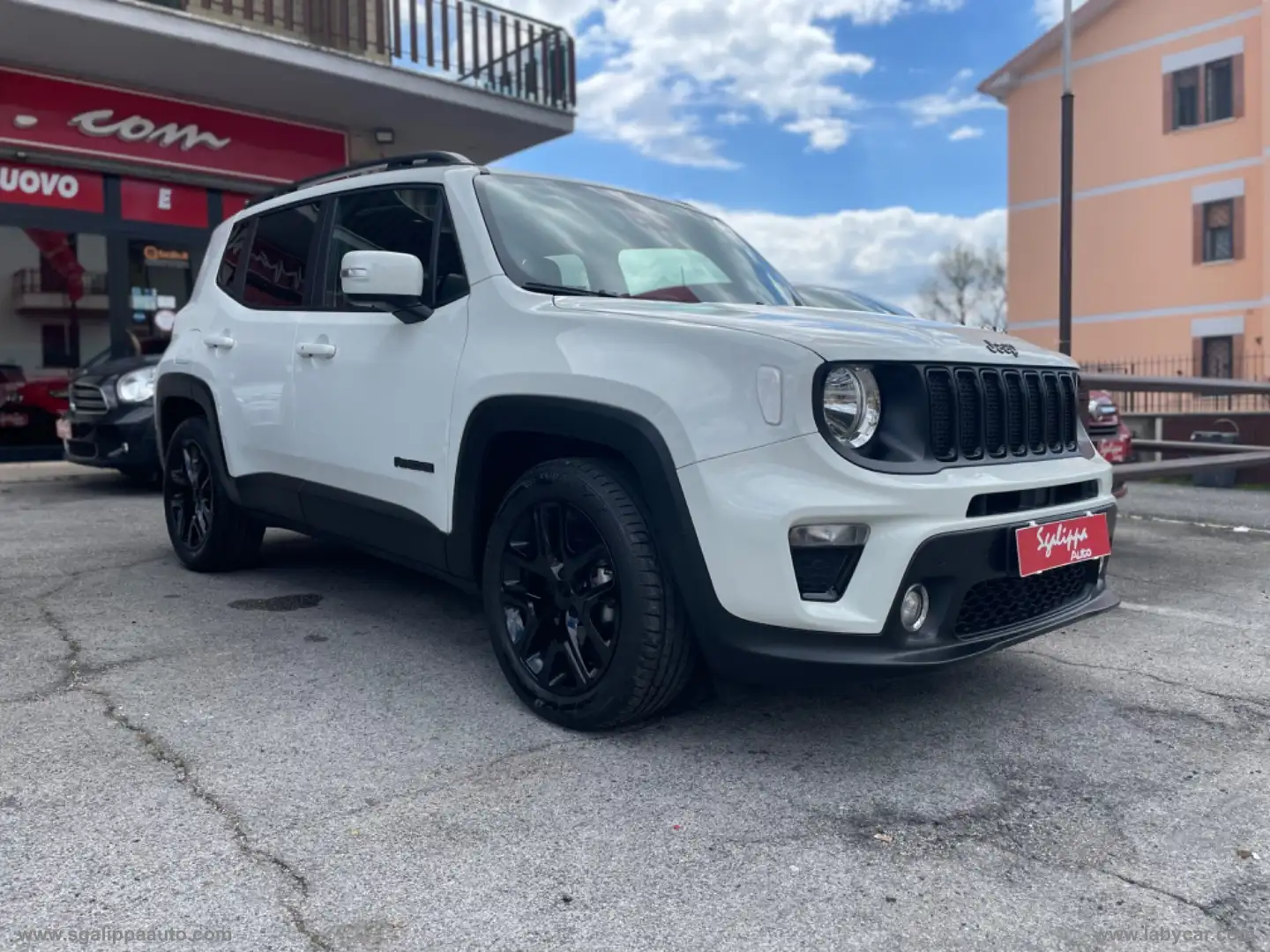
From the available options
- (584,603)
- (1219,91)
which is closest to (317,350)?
(584,603)

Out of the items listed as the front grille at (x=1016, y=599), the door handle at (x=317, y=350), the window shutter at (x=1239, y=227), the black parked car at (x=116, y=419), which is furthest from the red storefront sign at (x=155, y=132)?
the window shutter at (x=1239, y=227)

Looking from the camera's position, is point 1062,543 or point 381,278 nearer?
point 1062,543

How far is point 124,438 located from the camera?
8.08 meters

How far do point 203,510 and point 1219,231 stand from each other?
22.6 m

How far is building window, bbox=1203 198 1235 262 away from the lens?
71.2ft

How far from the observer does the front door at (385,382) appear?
354cm

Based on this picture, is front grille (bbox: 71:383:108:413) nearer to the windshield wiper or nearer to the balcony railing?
the balcony railing

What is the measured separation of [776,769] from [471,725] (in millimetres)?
930

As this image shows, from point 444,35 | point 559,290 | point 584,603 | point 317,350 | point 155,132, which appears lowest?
point 584,603

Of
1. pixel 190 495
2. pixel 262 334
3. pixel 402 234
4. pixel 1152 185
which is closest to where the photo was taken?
pixel 402 234

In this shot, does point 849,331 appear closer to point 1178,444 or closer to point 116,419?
point 1178,444

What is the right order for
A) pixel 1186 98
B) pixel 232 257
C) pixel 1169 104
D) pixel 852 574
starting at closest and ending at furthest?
pixel 852 574 < pixel 232 257 < pixel 1186 98 < pixel 1169 104

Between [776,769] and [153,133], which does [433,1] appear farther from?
[776,769]

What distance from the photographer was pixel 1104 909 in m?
2.16
